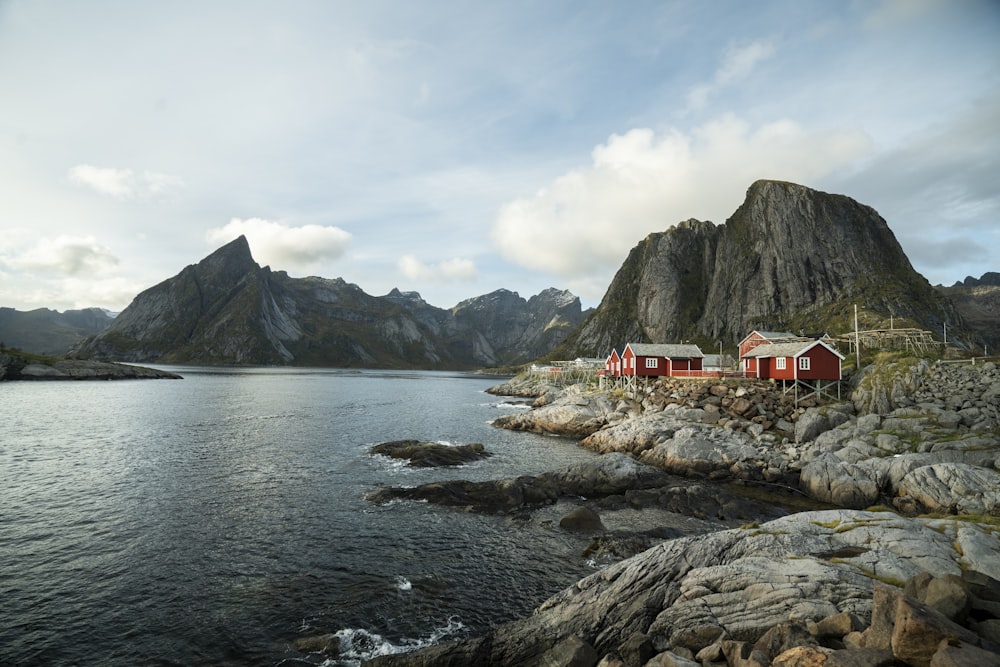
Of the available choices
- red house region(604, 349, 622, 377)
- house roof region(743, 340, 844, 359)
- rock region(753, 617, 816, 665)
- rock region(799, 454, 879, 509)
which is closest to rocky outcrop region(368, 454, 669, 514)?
rock region(799, 454, 879, 509)

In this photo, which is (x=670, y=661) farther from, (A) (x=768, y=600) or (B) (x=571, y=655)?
(A) (x=768, y=600)

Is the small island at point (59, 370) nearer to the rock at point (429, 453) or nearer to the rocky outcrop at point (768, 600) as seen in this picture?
the rock at point (429, 453)

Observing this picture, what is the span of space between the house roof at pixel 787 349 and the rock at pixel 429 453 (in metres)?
37.3

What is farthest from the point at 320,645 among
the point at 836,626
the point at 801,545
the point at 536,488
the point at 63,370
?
the point at 63,370

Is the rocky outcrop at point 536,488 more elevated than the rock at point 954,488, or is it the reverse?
the rock at point 954,488

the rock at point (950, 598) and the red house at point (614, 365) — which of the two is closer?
the rock at point (950, 598)

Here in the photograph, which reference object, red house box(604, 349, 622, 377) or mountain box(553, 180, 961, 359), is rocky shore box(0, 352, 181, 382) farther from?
mountain box(553, 180, 961, 359)

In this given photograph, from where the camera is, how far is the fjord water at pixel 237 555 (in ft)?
53.1

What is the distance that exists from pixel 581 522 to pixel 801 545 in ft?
44.5

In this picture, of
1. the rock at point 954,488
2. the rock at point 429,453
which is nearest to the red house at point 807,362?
the rock at point 954,488

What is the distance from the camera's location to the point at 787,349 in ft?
174

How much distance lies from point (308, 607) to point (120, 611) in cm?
724

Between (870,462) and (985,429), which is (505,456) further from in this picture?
(985,429)

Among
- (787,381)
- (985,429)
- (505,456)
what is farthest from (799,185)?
(505,456)
